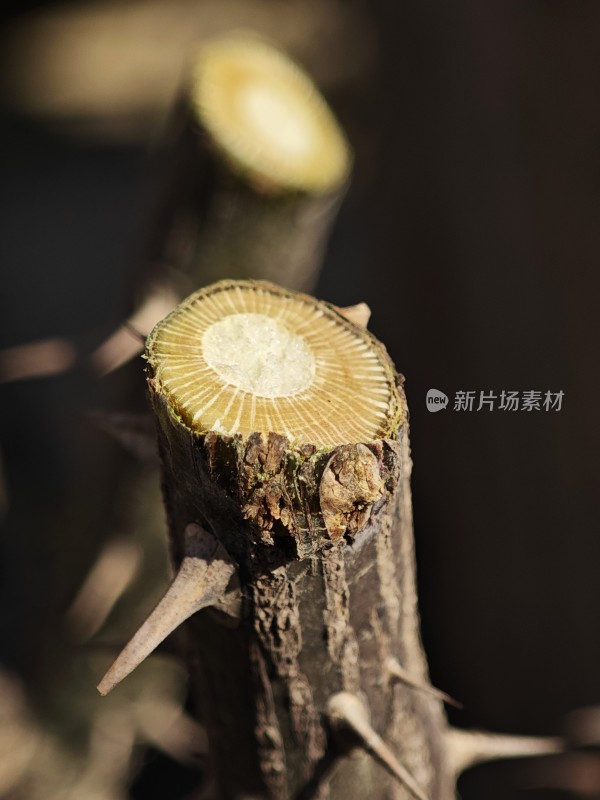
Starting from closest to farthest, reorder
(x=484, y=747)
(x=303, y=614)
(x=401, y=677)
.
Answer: (x=303, y=614) < (x=401, y=677) < (x=484, y=747)

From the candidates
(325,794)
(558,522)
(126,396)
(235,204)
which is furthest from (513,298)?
(325,794)

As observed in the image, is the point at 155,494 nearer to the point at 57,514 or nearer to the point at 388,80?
the point at 57,514

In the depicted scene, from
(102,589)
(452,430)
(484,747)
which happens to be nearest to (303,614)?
(484,747)

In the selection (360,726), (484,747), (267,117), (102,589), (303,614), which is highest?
(267,117)

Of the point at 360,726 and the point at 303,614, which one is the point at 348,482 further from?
the point at 360,726

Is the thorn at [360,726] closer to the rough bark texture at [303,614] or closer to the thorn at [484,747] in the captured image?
the rough bark texture at [303,614]
